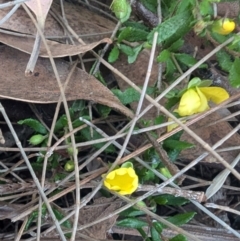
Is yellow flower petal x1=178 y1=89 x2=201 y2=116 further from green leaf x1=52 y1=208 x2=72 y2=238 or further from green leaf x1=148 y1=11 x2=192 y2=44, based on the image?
green leaf x1=52 y1=208 x2=72 y2=238

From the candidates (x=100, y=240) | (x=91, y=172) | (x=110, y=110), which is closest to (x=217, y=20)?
(x=110, y=110)

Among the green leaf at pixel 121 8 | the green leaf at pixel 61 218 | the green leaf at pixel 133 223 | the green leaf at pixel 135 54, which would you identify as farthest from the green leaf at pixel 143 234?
the green leaf at pixel 121 8

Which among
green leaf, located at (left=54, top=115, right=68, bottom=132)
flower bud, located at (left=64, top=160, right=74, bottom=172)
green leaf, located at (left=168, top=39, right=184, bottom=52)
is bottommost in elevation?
flower bud, located at (left=64, top=160, right=74, bottom=172)

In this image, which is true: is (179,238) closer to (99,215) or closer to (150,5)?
(99,215)

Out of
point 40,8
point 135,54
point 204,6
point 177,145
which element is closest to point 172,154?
point 177,145

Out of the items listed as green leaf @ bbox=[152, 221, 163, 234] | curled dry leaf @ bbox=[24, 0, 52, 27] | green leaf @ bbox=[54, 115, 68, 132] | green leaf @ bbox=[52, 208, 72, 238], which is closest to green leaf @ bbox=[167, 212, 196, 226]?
green leaf @ bbox=[152, 221, 163, 234]

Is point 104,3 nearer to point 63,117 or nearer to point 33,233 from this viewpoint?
point 63,117
